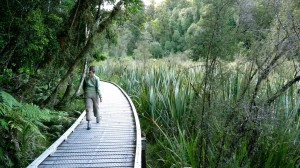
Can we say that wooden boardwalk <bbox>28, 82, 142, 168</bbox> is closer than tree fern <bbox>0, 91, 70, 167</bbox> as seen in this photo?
No

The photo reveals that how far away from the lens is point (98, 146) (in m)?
5.74

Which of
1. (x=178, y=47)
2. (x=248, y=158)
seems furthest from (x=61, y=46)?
(x=178, y=47)

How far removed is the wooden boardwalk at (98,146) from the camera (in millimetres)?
4777

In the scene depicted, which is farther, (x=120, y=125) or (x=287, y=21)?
(x=120, y=125)

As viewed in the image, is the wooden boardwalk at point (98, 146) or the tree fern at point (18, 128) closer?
the tree fern at point (18, 128)

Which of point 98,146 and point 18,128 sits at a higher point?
point 18,128

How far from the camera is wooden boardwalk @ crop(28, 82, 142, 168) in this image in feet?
15.7

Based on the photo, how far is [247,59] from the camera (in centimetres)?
448

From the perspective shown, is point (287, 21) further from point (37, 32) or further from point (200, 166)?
point (37, 32)

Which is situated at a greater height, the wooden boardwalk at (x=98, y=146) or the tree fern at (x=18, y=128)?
the tree fern at (x=18, y=128)

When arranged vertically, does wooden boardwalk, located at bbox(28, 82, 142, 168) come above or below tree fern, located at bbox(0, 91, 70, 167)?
below

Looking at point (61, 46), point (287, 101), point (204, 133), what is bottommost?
point (204, 133)

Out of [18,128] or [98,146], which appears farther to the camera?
[98,146]

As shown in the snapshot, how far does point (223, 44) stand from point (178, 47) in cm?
4242
